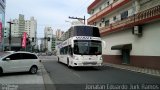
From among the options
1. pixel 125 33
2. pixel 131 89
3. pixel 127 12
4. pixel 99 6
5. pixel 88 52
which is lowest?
pixel 131 89

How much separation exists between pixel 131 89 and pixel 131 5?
873 inches

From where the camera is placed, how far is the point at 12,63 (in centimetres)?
1878

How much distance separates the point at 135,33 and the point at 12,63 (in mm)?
14632

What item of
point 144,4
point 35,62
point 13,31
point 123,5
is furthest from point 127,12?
point 13,31

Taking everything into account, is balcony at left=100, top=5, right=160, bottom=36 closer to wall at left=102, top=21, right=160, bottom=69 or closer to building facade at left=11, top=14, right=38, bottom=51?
wall at left=102, top=21, right=160, bottom=69

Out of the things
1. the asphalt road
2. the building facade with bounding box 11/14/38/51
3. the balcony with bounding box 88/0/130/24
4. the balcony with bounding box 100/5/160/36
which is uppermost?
the building facade with bounding box 11/14/38/51

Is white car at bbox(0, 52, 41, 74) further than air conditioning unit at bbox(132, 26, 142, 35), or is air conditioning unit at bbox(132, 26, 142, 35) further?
air conditioning unit at bbox(132, 26, 142, 35)

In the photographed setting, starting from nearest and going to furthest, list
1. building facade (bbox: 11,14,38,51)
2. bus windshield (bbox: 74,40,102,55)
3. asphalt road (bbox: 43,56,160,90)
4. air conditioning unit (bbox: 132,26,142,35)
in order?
1. asphalt road (bbox: 43,56,160,90)
2. bus windshield (bbox: 74,40,102,55)
3. air conditioning unit (bbox: 132,26,142,35)
4. building facade (bbox: 11,14,38,51)

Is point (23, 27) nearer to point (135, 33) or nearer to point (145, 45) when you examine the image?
point (135, 33)

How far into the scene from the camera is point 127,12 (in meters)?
34.7

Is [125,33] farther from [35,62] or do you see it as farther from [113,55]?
[35,62]

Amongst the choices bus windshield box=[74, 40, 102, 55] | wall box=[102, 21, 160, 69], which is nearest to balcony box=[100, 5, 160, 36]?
wall box=[102, 21, 160, 69]

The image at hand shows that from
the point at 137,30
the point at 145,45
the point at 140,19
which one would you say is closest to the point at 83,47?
the point at 137,30

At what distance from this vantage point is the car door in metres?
18.4
